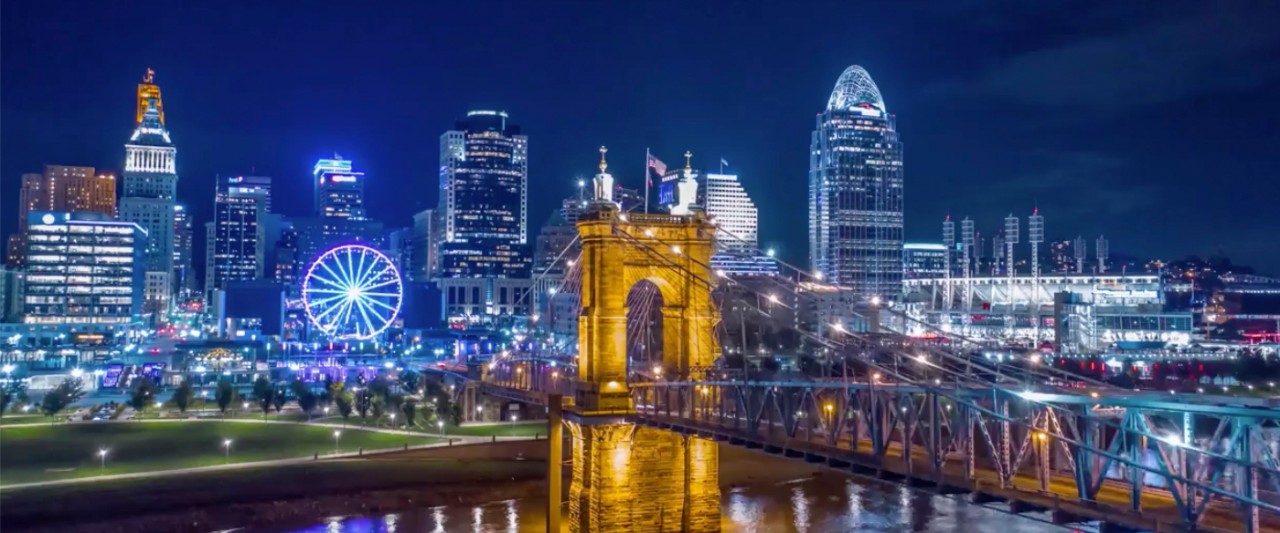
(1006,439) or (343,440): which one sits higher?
(1006,439)

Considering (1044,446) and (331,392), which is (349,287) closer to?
(331,392)

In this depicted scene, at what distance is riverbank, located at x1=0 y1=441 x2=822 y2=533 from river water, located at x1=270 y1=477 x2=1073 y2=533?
1.55m

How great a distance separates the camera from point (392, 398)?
7488 cm

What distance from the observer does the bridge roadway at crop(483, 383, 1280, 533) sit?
16594 millimetres

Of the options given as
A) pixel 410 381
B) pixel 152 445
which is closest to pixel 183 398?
pixel 152 445

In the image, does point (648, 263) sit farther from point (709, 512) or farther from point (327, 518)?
point (327, 518)

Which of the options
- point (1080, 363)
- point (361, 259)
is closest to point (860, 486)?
point (1080, 363)

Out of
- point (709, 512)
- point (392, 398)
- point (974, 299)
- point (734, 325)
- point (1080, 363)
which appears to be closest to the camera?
point (709, 512)

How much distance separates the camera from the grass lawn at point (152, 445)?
169ft

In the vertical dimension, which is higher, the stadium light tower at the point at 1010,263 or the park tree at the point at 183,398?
the stadium light tower at the point at 1010,263

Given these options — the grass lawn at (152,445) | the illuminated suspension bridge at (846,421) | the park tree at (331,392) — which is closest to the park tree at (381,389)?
the park tree at (331,392)

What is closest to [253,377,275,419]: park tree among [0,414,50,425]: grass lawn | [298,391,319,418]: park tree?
[298,391,319,418]: park tree

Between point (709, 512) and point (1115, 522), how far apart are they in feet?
61.4

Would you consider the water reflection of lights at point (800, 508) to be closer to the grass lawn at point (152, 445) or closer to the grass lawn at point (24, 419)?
the grass lawn at point (152, 445)
